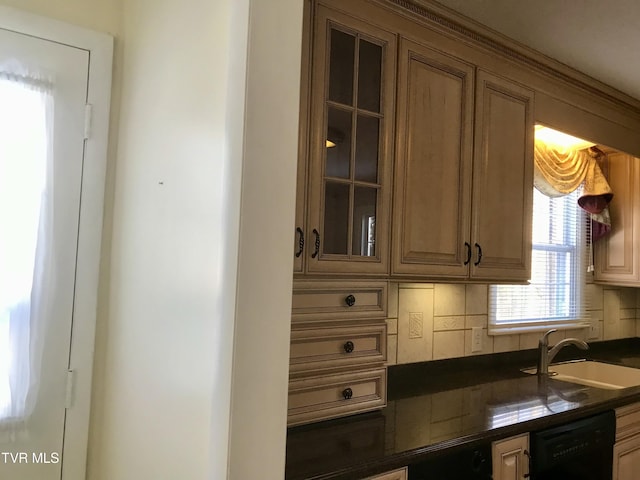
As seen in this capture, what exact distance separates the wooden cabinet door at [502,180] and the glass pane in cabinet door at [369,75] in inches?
20.6

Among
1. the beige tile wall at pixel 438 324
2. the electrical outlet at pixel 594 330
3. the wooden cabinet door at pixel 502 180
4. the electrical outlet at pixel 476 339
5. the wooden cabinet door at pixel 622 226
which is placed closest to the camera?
the wooden cabinet door at pixel 502 180

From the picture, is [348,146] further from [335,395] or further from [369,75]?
[335,395]

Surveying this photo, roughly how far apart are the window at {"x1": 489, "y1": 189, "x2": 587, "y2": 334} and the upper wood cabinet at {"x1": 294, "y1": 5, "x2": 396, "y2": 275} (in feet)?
4.08

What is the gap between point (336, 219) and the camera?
1644 millimetres

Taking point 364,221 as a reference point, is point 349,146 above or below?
above

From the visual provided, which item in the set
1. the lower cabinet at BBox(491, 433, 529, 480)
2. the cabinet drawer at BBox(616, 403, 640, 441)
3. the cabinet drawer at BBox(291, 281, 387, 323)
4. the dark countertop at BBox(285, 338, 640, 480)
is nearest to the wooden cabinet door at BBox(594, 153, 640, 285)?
the dark countertop at BBox(285, 338, 640, 480)

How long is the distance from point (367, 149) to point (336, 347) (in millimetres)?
→ 669

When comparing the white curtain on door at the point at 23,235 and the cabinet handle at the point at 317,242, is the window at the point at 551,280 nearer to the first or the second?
the cabinet handle at the point at 317,242

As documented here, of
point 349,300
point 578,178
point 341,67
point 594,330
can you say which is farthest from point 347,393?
point 594,330

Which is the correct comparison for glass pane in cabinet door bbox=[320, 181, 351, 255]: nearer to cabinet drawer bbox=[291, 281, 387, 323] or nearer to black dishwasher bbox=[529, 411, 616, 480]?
cabinet drawer bbox=[291, 281, 387, 323]

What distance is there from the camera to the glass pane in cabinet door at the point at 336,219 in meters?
1.61

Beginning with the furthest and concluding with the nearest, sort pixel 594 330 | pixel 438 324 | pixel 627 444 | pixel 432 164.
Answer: pixel 594 330, pixel 438 324, pixel 627 444, pixel 432 164

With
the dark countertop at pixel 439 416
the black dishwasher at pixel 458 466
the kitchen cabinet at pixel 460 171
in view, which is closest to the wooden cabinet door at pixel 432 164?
the kitchen cabinet at pixel 460 171

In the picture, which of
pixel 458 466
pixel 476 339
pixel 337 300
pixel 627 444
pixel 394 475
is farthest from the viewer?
pixel 476 339
